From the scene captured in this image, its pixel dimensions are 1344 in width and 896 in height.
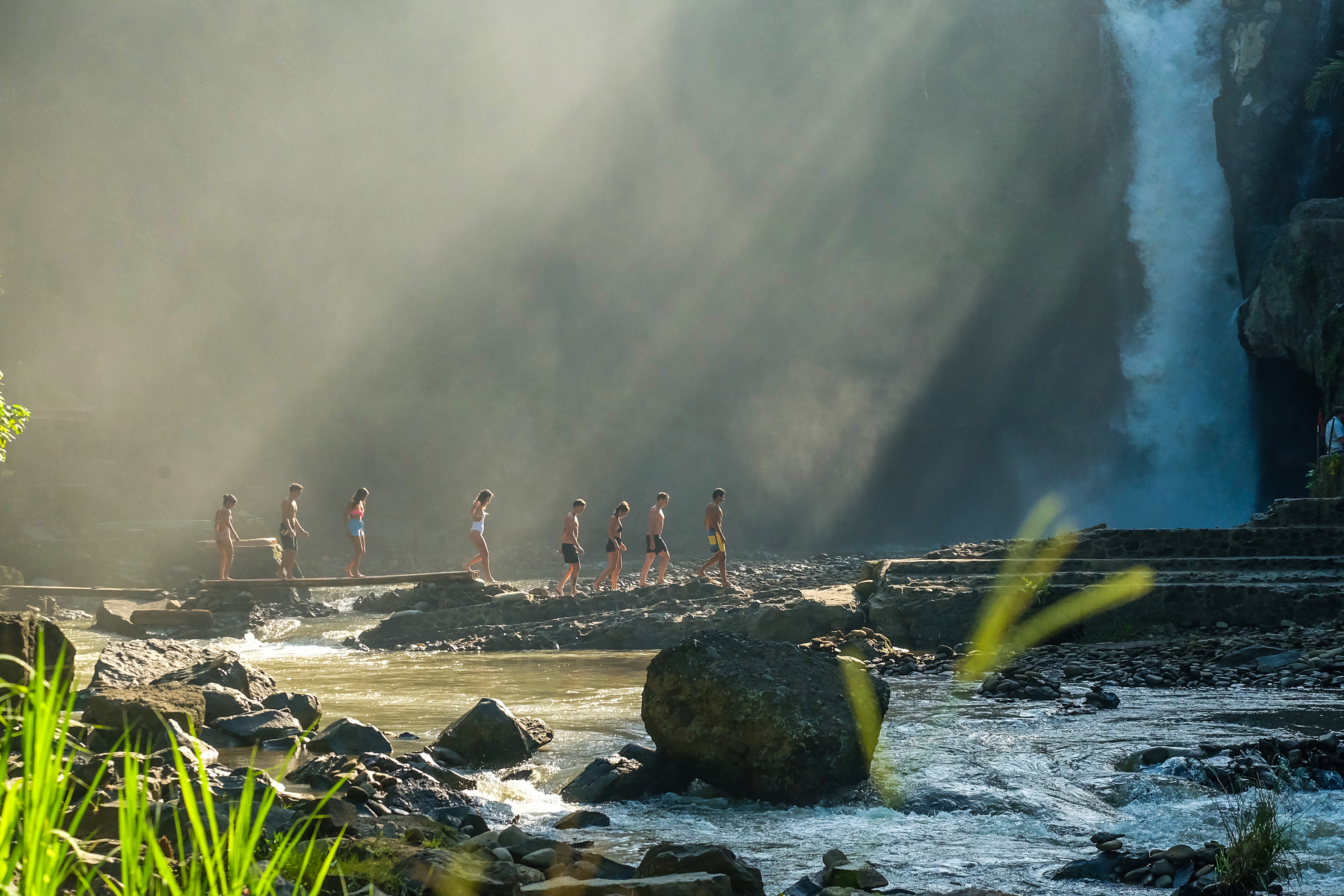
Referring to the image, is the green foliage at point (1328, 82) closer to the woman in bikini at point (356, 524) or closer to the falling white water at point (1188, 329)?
the falling white water at point (1188, 329)

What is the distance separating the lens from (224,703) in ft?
25.9

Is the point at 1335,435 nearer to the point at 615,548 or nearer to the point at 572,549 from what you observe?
the point at 615,548

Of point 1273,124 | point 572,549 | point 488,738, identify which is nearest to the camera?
point 488,738

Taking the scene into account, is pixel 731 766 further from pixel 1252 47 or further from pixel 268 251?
pixel 268 251

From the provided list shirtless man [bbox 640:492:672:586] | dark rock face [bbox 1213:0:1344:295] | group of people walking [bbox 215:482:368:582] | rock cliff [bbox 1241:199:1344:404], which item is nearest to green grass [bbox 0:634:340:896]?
shirtless man [bbox 640:492:672:586]

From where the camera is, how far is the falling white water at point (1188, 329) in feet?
104

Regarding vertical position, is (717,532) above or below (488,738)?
above

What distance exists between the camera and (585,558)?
108 feet

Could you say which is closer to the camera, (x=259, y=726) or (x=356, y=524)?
(x=259, y=726)

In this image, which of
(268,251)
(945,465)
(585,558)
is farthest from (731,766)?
(268,251)

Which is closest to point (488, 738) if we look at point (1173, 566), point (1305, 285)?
point (1173, 566)

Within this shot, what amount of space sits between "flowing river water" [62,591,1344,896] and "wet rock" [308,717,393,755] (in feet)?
1.06

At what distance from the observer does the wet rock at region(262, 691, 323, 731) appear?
27.2 feet

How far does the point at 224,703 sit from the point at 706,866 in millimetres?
5115
